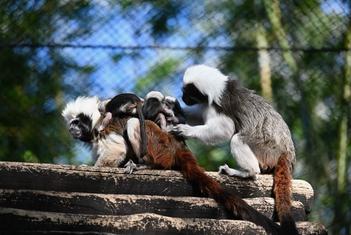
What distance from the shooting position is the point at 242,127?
6.43 m

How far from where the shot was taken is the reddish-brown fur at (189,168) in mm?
5352

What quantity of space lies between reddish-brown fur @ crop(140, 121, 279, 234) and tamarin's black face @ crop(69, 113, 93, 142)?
54 cm

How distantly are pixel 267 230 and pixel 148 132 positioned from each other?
3.38 feet

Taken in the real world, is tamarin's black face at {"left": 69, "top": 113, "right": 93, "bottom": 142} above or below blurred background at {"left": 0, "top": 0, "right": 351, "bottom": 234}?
above

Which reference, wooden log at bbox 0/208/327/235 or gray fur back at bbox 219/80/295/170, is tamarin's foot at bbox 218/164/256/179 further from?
wooden log at bbox 0/208/327/235

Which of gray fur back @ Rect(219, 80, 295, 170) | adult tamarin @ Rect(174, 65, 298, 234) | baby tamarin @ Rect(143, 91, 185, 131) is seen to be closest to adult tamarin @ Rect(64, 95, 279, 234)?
baby tamarin @ Rect(143, 91, 185, 131)

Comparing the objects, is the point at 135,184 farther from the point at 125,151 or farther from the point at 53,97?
the point at 53,97

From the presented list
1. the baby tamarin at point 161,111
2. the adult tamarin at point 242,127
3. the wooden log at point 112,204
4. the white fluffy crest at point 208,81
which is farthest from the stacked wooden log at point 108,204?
the white fluffy crest at point 208,81

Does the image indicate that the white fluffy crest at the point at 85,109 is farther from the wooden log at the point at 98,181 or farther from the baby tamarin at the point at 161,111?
the wooden log at the point at 98,181

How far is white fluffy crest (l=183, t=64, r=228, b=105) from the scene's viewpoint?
6480 mm

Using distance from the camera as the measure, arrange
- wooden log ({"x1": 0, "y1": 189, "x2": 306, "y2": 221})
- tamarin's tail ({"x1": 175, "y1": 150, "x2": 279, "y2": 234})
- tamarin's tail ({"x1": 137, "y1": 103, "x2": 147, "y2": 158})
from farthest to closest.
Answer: tamarin's tail ({"x1": 137, "y1": 103, "x2": 147, "y2": 158})
tamarin's tail ({"x1": 175, "y1": 150, "x2": 279, "y2": 234})
wooden log ({"x1": 0, "y1": 189, "x2": 306, "y2": 221})

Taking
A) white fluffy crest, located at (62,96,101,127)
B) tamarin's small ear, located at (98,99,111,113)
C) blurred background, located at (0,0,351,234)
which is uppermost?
white fluffy crest, located at (62,96,101,127)

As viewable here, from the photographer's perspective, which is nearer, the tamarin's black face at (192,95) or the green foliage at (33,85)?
the tamarin's black face at (192,95)

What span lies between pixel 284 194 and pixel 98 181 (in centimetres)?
106
